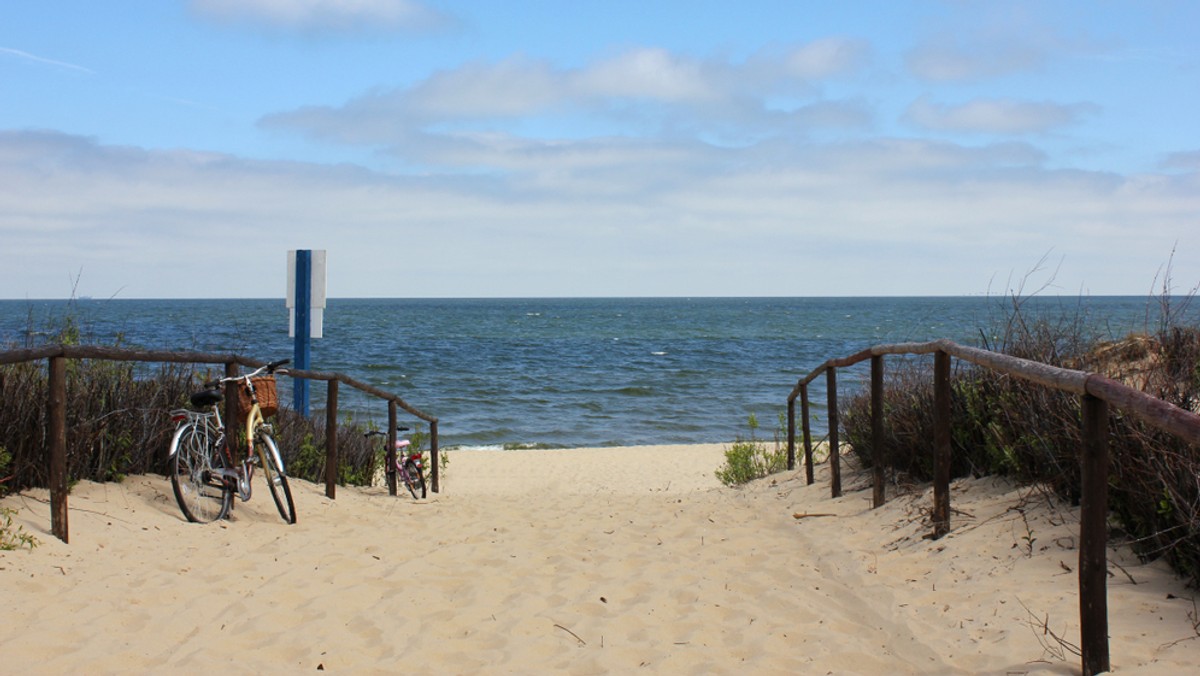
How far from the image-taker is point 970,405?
6441mm

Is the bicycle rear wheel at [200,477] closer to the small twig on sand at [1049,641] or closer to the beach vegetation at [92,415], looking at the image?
the beach vegetation at [92,415]

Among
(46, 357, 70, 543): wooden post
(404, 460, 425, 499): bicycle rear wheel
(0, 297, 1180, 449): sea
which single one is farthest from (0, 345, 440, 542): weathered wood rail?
(404, 460, 425, 499): bicycle rear wheel

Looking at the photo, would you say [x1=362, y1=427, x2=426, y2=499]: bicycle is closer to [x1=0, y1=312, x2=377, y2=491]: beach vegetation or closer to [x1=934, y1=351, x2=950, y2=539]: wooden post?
[x1=0, y1=312, x2=377, y2=491]: beach vegetation

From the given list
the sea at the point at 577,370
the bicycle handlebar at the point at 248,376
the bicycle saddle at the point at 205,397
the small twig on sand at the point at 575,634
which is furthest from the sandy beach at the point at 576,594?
the sea at the point at 577,370

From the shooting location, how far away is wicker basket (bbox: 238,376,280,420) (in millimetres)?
6749

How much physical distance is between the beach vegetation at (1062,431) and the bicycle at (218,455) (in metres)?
4.24

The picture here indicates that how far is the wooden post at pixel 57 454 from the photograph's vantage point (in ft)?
16.9

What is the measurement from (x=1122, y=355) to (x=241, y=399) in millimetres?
6337

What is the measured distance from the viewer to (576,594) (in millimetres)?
4973

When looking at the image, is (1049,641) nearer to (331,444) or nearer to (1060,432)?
(1060,432)

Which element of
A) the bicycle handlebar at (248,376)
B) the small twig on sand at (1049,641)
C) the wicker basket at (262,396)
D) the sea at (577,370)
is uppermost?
the bicycle handlebar at (248,376)

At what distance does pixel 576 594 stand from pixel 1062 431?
8.84 ft

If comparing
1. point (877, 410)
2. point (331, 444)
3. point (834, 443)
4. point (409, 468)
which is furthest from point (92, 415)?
point (834, 443)

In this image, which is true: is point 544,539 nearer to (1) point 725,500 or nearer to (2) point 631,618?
(2) point 631,618
